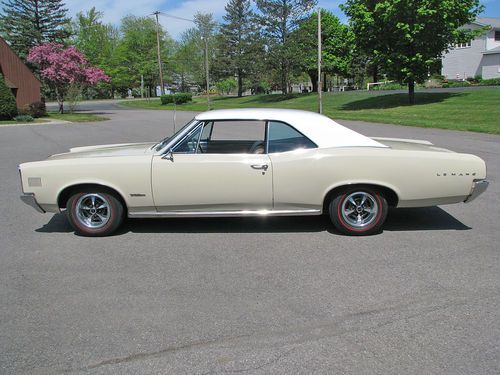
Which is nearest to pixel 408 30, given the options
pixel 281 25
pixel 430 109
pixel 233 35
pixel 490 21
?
pixel 430 109

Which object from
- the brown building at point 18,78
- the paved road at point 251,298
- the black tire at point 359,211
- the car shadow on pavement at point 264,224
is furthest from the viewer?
the brown building at point 18,78

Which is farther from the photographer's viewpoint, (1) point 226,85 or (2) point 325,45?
(1) point 226,85

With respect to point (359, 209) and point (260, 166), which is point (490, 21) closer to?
point (359, 209)

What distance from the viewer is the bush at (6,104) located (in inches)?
1091

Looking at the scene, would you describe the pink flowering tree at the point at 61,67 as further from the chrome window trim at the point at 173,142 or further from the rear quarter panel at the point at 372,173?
the rear quarter panel at the point at 372,173

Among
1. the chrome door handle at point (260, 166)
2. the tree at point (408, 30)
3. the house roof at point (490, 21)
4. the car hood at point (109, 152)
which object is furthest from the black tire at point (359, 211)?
the house roof at point (490, 21)

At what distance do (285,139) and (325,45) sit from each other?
170 ft

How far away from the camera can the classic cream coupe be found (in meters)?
4.91

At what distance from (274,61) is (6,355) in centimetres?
4604

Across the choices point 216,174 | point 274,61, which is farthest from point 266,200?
point 274,61

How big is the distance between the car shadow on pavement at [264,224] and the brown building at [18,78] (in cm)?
3138

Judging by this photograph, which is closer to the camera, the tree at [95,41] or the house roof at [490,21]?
the house roof at [490,21]

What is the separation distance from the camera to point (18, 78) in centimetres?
3312

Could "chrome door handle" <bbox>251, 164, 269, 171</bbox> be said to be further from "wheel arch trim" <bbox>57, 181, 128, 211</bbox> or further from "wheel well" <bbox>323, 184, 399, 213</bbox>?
"wheel arch trim" <bbox>57, 181, 128, 211</bbox>
